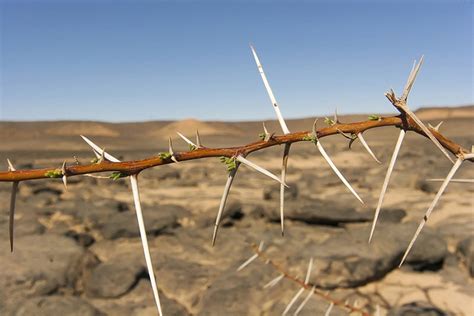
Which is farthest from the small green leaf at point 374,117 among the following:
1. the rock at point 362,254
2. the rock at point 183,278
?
the rock at point 183,278

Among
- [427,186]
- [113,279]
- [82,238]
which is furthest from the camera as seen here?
[427,186]

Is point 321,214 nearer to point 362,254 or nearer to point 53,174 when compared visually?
point 362,254

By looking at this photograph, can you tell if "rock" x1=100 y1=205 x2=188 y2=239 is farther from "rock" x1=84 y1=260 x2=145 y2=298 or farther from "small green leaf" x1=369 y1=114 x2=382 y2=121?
"small green leaf" x1=369 y1=114 x2=382 y2=121

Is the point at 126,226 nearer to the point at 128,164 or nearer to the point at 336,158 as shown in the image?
the point at 128,164

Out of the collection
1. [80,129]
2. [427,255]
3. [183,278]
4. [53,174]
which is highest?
[53,174]

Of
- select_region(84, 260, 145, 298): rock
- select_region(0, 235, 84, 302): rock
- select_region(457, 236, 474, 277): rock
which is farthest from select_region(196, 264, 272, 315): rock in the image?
select_region(457, 236, 474, 277): rock

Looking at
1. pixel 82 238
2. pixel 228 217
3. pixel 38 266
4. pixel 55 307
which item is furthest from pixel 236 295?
pixel 228 217

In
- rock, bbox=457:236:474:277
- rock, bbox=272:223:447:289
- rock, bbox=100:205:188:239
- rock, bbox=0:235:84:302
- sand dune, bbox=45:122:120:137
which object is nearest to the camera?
rock, bbox=0:235:84:302

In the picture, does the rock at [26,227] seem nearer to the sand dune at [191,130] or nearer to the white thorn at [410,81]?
the white thorn at [410,81]
